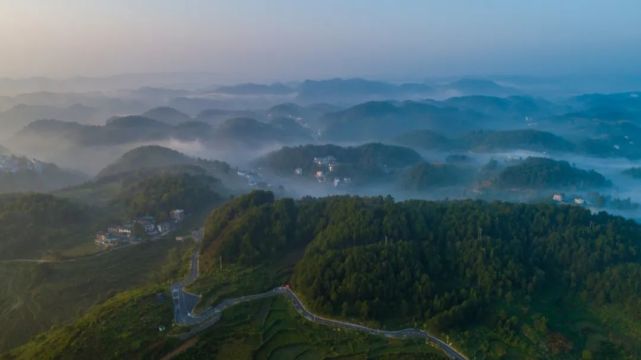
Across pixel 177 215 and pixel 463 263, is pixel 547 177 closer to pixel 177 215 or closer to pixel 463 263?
pixel 463 263

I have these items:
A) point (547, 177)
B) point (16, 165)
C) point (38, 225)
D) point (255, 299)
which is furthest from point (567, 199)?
point (16, 165)

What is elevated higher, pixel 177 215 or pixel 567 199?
pixel 567 199

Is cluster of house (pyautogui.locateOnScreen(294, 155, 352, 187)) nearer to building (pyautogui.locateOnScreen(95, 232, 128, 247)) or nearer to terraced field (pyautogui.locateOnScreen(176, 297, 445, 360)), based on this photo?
building (pyautogui.locateOnScreen(95, 232, 128, 247))

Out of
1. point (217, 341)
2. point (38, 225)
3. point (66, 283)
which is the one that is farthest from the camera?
point (38, 225)

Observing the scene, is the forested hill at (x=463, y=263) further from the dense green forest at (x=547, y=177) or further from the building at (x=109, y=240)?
the dense green forest at (x=547, y=177)

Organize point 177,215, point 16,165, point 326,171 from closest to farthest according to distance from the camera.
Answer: point 177,215, point 16,165, point 326,171
